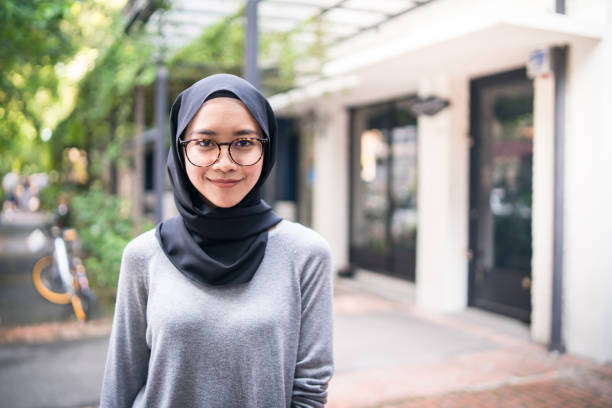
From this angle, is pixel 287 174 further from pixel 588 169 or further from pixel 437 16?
pixel 588 169

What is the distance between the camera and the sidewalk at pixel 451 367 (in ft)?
14.8

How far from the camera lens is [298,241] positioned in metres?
1.68

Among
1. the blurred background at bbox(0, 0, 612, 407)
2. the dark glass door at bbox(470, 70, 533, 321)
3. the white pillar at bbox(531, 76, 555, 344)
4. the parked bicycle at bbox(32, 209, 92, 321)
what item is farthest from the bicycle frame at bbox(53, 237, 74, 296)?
the white pillar at bbox(531, 76, 555, 344)

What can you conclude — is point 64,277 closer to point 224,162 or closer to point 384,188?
point 384,188

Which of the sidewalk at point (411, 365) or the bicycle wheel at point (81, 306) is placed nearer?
the sidewalk at point (411, 365)

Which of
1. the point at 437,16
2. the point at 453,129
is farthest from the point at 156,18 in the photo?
the point at 453,129

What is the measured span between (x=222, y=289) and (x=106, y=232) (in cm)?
744

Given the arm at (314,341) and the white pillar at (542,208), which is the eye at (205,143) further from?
the white pillar at (542,208)

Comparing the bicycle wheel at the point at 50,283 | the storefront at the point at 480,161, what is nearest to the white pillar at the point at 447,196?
the storefront at the point at 480,161

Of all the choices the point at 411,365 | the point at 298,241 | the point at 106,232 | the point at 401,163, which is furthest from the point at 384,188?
the point at 298,241

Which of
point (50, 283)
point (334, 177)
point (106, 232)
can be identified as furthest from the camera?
point (334, 177)

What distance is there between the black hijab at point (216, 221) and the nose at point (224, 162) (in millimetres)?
127

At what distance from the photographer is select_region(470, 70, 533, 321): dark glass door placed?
22.1 ft

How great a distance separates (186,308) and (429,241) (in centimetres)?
643
